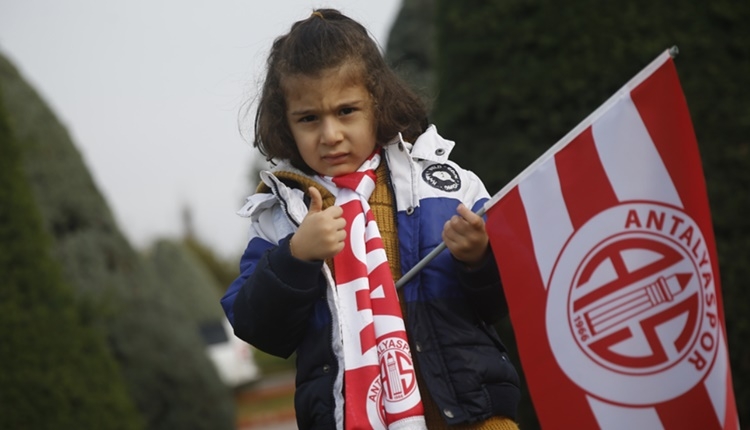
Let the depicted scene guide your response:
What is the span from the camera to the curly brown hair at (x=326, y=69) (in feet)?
8.77

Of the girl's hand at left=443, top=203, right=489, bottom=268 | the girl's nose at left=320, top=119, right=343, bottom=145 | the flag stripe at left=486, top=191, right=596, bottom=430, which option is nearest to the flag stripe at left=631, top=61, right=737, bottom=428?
the flag stripe at left=486, top=191, right=596, bottom=430

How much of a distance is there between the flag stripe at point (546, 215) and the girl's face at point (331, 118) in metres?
0.43

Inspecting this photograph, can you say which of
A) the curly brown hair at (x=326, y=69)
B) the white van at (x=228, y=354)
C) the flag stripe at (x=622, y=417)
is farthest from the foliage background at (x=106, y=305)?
the white van at (x=228, y=354)

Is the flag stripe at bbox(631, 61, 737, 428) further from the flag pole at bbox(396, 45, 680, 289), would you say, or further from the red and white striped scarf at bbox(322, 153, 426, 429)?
the red and white striped scarf at bbox(322, 153, 426, 429)

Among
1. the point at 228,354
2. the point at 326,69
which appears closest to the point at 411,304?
the point at 326,69

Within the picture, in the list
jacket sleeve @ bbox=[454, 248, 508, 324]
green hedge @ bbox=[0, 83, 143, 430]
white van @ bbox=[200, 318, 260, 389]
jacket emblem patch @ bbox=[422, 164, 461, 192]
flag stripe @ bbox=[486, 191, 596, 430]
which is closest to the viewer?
flag stripe @ bbox=[486, 191, 596, 430]

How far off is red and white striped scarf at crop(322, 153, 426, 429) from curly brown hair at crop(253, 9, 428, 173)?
0.70 ft

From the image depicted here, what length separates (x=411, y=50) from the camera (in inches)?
573

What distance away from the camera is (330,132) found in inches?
102

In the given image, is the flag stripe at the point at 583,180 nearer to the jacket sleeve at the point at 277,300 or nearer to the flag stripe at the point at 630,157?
the flag stripe at the point at 630,157

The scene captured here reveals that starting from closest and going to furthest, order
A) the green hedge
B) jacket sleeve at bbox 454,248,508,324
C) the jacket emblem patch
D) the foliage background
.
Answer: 1. jacket sleeve at bbox 454,248,508,324
2. the jacket emblem patch
3. the green hedge
4. the foliage background

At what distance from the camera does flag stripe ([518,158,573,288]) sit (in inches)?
98.2

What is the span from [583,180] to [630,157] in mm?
125

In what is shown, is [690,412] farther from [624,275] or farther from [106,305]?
[106,305]
